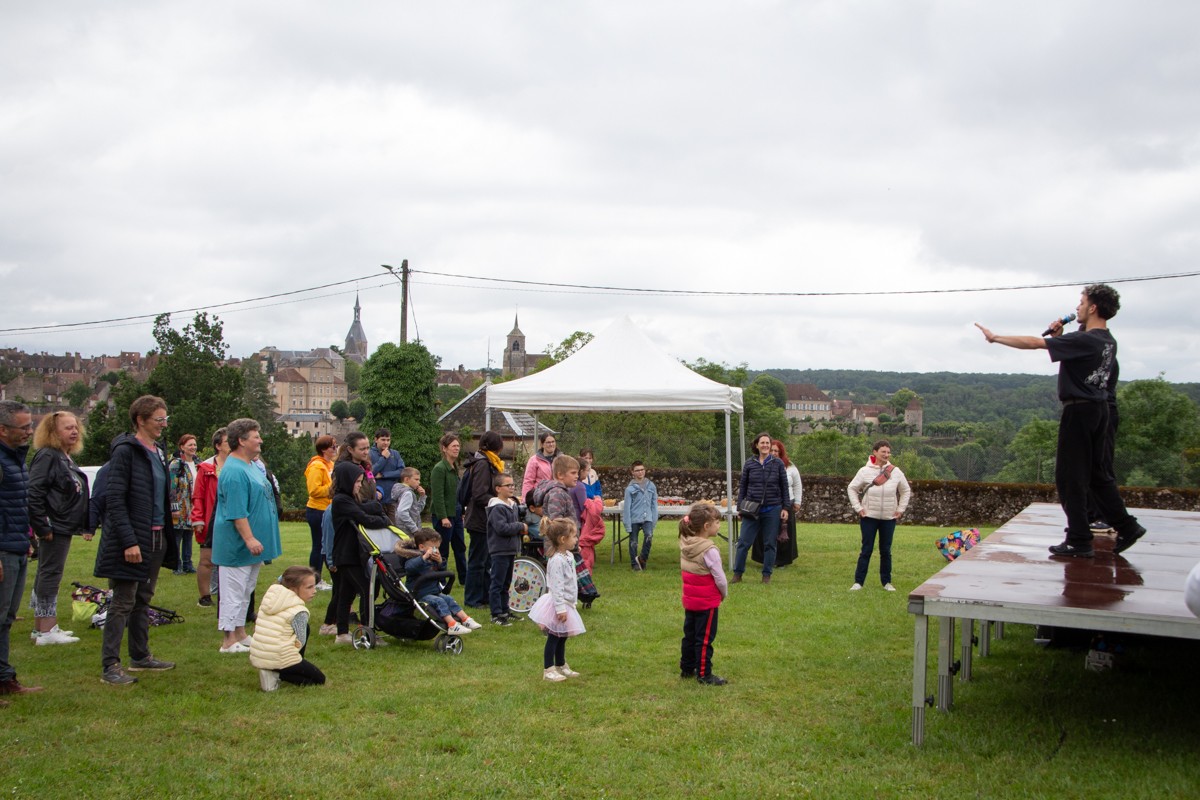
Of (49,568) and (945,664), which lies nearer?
(945,664)

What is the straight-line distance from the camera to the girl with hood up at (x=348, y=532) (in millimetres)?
7785

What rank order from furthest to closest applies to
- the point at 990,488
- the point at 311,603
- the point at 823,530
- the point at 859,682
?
the point at 990,488, the point at 823,530, the point at 311,603, the point at 859,682

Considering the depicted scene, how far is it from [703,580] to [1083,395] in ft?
8.94

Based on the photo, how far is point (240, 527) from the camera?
704 centimetres

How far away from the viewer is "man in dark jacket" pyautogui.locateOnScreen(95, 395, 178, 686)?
6.32 meters

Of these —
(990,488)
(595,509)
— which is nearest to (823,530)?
(990,488)

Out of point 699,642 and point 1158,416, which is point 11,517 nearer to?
point 699,642

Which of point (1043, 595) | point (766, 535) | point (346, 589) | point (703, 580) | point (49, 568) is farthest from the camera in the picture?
point (766, 535)

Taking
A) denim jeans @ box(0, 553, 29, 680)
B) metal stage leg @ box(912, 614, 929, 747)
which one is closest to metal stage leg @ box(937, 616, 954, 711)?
metal stage leg @ box(912, 614, 929, 747)

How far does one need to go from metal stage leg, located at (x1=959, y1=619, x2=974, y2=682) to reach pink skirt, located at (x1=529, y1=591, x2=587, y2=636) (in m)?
2.65

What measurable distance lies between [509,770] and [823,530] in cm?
1581

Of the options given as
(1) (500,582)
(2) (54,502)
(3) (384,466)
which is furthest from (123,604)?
(3) (384,466)

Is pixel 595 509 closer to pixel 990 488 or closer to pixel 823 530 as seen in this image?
pixel 823 530

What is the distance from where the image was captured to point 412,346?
2684 centimetres
